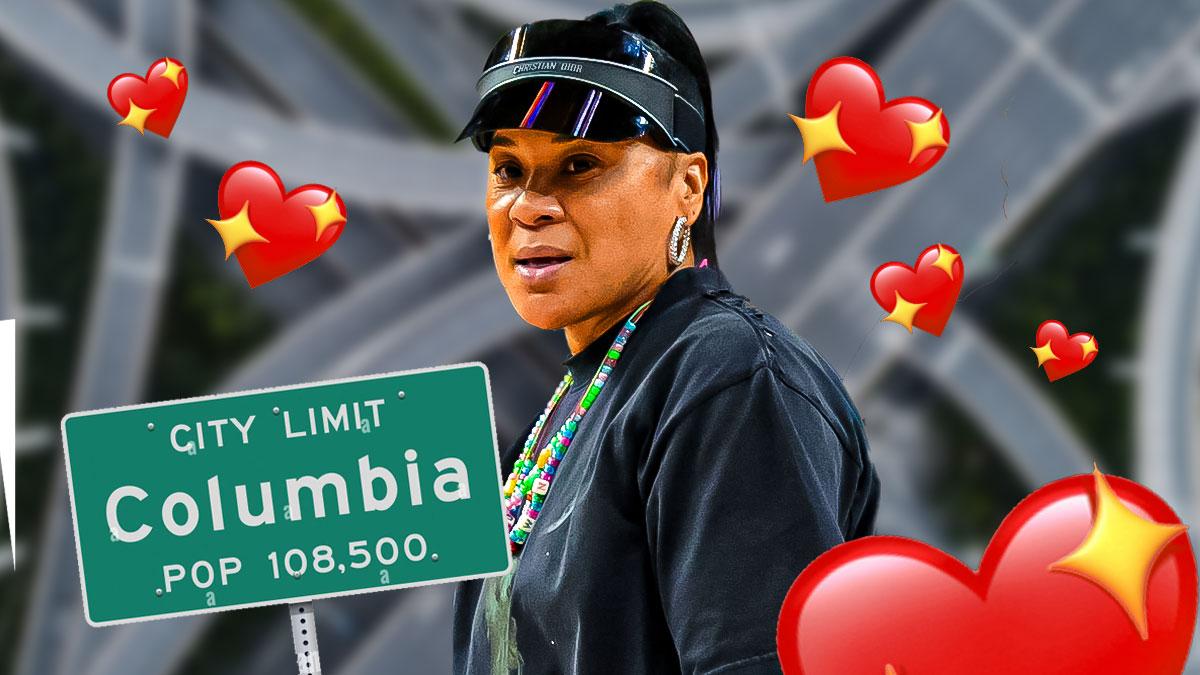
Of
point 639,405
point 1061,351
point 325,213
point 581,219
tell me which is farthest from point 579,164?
point 1061,351

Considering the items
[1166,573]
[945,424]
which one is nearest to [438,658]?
[945,424]

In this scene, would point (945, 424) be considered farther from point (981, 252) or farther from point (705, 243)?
point (705, 243)

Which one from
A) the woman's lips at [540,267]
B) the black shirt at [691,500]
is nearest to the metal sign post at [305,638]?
the black shirt at [691,500]

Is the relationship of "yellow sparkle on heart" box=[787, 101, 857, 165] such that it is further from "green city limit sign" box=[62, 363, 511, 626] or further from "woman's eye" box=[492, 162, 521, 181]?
"green city limit sign" box=[62, 363, 511, 626]

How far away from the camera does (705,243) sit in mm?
1743

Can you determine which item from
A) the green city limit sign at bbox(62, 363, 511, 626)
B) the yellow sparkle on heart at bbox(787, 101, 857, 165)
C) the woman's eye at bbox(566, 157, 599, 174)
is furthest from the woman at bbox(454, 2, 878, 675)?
the yellow sparkle on heart at bbox(787, 101, 857, 165)

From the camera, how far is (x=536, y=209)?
1.60 metres

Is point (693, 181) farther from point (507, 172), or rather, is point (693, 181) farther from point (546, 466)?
point (546, 466)

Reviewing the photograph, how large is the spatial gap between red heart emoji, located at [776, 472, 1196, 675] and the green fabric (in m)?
0.36

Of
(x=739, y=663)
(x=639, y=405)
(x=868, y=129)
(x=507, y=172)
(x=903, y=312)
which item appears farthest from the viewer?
(x=903, y=312)

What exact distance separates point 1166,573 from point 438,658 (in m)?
3.78

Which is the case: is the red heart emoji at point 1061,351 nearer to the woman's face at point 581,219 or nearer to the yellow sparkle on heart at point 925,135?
the yellow sparkle on heart at point 925,135

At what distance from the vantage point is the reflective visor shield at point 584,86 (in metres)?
1.56

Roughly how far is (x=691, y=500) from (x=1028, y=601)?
0.33m
